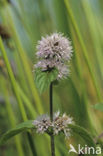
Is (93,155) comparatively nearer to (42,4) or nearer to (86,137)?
(86,137)

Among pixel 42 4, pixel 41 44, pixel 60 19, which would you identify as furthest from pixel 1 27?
pixel 41 44

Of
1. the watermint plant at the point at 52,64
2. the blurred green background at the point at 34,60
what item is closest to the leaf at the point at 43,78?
the watermint plant at the point at 52,64

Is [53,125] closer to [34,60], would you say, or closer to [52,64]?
[52,64]

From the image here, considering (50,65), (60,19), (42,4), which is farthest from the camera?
(42,4)

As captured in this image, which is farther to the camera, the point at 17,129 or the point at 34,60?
the point at 34,60

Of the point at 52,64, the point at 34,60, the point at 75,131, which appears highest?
the point at 34,60

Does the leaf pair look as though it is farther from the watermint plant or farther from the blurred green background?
the blurred green background

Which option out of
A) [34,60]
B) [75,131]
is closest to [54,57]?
[75,131]

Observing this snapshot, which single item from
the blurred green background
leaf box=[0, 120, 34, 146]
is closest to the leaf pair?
leaf box=[0, 120, 34, 146]
